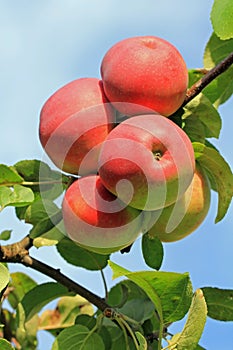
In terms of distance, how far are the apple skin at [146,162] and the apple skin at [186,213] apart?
0.12 m

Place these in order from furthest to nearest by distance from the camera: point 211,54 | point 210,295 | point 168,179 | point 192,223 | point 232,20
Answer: point 211,54 < point 210,295 < point 192,223 < point 232,20 < point 168,179

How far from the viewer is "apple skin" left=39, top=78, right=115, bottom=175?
1134 millimetres

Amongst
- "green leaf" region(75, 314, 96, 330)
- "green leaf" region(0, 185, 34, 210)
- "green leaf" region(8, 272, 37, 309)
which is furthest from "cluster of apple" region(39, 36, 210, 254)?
"green leaf" region(8, 272, 37, 309)

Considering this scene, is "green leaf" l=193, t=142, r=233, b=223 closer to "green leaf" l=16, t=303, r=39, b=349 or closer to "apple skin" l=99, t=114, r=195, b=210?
"apple skin" l=99, t=114, r=195, b=210

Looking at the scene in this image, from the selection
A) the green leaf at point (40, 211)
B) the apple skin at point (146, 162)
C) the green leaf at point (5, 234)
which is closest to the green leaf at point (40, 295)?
the green leaf at point (5, 234)

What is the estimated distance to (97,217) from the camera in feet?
3.58

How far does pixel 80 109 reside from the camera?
114cm

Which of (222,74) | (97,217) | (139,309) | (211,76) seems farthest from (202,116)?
(139,309)

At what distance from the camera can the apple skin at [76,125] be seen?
44.6 inches

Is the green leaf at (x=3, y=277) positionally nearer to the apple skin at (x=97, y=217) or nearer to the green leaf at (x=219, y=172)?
the apple skin at (x=97, y=217)

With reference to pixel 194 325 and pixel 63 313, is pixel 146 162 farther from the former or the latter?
pixel 63 313

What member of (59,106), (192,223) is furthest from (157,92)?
(192,223)

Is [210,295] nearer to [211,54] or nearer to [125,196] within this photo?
[125,196]

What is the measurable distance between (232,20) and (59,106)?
1.09 feet
